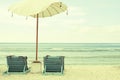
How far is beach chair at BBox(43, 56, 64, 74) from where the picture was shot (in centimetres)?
1315

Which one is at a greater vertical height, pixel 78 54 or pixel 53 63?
pixel 53 63

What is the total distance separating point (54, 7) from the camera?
1401cm

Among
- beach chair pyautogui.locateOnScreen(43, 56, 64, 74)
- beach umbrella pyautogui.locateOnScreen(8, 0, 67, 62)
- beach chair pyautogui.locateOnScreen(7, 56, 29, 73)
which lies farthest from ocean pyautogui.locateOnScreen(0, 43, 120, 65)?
beach umbrella pyautogui.locateOnScreen(8, 0, 67, 62)

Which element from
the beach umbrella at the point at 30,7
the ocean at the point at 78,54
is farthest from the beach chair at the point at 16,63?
the ocean at the point at 78,54

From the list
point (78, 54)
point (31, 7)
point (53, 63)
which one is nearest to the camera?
point (31, 7)

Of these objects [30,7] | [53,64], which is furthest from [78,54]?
[30,7]

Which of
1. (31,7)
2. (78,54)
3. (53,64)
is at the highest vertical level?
(31,7)

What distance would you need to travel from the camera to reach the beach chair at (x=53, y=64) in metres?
13.1

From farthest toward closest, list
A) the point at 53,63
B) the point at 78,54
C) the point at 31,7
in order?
the point at 78,54, the point at 53,63, the point at 31,7

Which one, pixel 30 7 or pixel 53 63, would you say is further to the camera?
pixel 53 63

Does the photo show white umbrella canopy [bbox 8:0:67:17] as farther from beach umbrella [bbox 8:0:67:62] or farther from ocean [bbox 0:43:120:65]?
ocean [bbox 0:43:120:65]

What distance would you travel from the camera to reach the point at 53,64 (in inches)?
520

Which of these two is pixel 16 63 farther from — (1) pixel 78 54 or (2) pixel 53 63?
(1) pixel 78 54

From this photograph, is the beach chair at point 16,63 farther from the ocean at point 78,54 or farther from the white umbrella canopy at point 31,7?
the ocean at point 78,54
